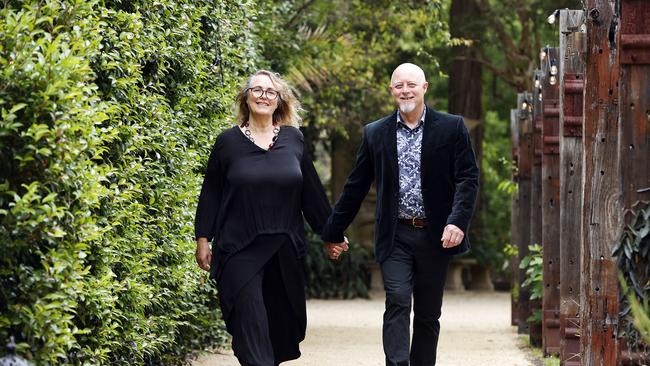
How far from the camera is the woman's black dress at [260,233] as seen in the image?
755 centimetres

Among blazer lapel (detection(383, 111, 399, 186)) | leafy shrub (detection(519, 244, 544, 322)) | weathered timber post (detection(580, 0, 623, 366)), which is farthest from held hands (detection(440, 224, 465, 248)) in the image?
leafy shrub (detection(519, 244, 544, 322))

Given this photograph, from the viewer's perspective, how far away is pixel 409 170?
319 inches

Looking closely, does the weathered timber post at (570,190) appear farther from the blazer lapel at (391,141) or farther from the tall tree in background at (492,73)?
the tall tree in background at (492,73)

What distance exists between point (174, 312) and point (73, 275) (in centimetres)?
345

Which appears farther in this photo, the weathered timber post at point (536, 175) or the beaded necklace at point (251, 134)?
the weathered timber post at point (536, 175)

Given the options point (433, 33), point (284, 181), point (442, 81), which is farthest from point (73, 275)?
point (442, 81)

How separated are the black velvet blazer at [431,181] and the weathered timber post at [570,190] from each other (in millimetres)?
2216

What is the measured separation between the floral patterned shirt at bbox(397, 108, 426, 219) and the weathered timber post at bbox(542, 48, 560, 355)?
3648 mm

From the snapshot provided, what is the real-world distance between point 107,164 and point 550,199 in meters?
5.50

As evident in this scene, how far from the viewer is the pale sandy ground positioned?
12.3 metres

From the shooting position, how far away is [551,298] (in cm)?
1223

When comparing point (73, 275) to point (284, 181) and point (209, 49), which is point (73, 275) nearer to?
point (284, 181)

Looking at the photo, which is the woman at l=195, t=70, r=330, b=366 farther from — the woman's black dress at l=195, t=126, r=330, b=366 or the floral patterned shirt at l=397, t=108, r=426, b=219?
the floral patterned shirt at l=397, t=108, r=426, b=219

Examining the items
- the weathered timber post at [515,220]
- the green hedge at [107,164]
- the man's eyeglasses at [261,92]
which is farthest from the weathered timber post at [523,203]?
the man's eyeglasses at [261,92]
